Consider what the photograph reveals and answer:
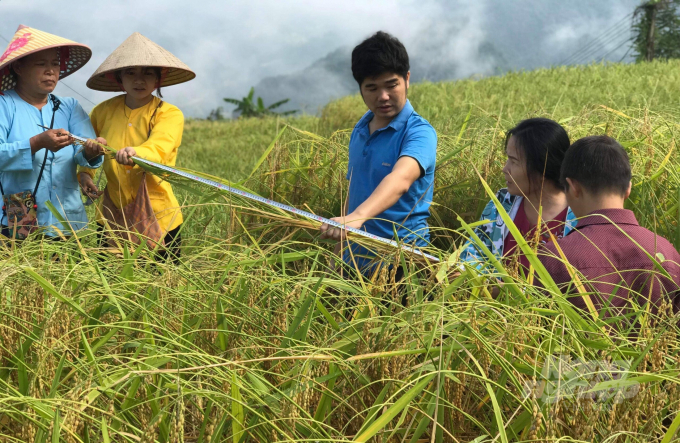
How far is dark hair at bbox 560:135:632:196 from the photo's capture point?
187 cm

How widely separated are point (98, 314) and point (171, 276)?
238mm

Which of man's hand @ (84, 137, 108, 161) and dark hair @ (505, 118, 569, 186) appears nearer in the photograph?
dark hair @ (505, 118, 569, 186)

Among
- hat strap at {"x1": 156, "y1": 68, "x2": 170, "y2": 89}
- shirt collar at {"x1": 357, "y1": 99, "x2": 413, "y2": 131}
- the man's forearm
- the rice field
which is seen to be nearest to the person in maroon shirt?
the rice field

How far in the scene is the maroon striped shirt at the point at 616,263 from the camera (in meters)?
1.76

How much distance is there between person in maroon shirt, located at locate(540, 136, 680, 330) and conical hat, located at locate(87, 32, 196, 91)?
185cm

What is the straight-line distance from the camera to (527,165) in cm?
233

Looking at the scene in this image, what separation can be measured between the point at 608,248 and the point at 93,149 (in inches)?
80.3

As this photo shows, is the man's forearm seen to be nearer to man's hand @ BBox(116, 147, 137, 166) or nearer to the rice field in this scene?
the rice field

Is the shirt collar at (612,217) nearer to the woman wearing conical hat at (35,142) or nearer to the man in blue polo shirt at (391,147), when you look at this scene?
the man in blue polo shirt at (391,147)

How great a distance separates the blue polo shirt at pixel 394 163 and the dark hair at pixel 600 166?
0.68 metres

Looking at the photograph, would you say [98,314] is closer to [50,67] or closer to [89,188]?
[89,188]

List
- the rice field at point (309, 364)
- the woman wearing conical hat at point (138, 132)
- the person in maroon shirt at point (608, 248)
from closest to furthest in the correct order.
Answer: the rice field at point (309, 364) → the person in maroon shirt at point (608, 248) → the woman wearing conical hat at point (138, 132)

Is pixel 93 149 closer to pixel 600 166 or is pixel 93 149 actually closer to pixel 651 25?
pixel 600 166

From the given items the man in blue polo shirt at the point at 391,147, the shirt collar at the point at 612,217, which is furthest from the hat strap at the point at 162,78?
the shirt collar at the point at 612,217
